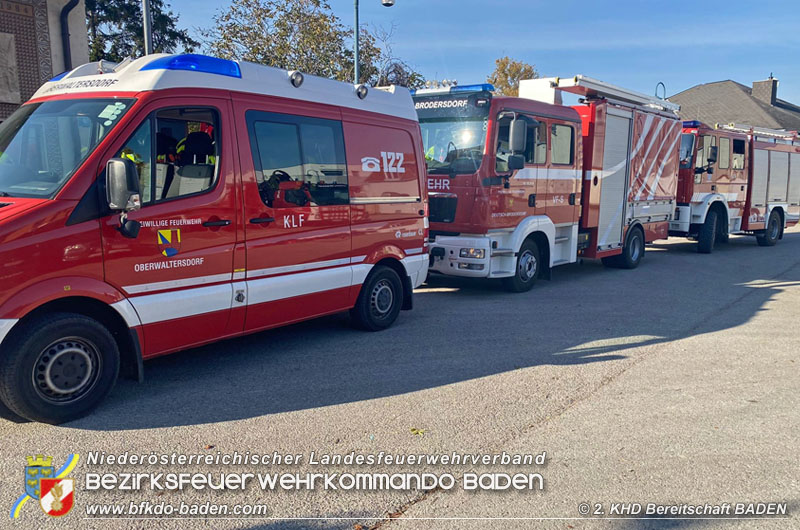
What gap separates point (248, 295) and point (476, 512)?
298 centimetres

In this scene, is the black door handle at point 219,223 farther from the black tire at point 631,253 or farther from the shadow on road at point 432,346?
the black tire at point 631,253

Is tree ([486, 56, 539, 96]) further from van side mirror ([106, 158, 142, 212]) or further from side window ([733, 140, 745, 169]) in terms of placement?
van side mirror ([106, 158, 142, 212])

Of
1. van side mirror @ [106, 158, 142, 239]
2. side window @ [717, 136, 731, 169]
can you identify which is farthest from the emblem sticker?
side window @ [717, 136, 731, 169]

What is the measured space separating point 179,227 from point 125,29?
25.2 meters

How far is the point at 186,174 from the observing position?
5219 millimetres

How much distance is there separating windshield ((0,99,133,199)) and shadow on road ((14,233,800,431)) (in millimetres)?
1747

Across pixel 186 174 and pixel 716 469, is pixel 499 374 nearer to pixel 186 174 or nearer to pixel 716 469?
pixel 716 469

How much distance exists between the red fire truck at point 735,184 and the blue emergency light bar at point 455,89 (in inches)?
317

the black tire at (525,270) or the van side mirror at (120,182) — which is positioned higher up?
the van side mirror at (120,182)

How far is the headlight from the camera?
363 inches

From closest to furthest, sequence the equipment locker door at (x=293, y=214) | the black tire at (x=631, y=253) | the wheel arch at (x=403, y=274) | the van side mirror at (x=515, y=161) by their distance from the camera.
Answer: the equipment locker door at (x=293, y=214)
the wheel arch at (x=403, y=274)
the van side mirror at (x=515, y=161)
the black tire at (x=631, y=253)

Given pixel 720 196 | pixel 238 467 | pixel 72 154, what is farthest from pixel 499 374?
pixel 720 196

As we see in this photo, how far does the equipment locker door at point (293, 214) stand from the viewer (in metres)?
5.71

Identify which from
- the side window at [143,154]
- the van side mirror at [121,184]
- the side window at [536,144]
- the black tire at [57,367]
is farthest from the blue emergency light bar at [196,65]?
the side window at [536,144]
